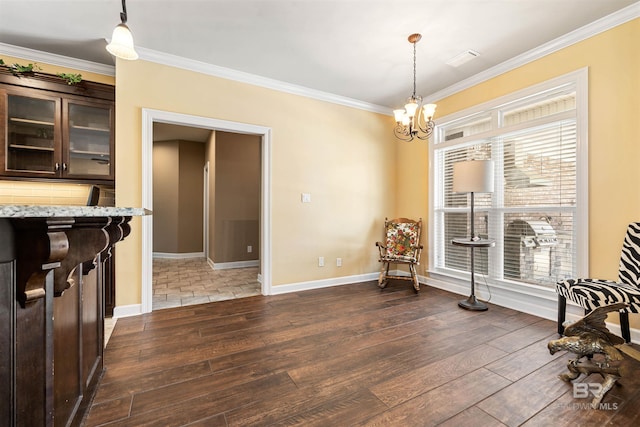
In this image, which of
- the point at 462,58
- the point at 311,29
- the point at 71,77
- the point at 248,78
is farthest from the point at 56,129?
the point at 462,58

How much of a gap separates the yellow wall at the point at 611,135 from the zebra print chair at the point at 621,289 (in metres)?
0.16

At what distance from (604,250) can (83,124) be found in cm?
504

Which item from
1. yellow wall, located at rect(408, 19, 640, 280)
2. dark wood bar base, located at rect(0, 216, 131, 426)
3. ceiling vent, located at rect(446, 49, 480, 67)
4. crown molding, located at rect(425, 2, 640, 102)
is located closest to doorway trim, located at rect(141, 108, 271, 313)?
dark wood bar base, located at rect(0, 216, 131, 426)

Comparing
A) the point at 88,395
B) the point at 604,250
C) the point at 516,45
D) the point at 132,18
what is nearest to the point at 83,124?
the point at 132,18

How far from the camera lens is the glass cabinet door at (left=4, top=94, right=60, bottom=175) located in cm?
260

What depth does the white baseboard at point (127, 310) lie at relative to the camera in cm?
277

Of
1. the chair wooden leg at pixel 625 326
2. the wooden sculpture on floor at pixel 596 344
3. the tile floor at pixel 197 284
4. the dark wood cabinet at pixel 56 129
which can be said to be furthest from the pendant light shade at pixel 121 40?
the chair wooden leg at pixel 625 326

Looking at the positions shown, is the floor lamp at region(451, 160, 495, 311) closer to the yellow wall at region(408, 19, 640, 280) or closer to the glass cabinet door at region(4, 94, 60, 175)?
the yellow wall at region(408, 19, 640, 280)

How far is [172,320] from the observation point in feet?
8.86

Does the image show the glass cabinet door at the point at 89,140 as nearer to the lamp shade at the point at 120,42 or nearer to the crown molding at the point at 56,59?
A: the crown molding at the point at 56,59

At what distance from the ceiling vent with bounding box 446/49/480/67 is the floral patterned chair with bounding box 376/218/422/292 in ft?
6.53

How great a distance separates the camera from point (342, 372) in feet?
6.01

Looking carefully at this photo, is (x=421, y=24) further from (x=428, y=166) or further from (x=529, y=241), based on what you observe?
(x=529, y=241)

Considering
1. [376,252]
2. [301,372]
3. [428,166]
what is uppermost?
[428,166]
